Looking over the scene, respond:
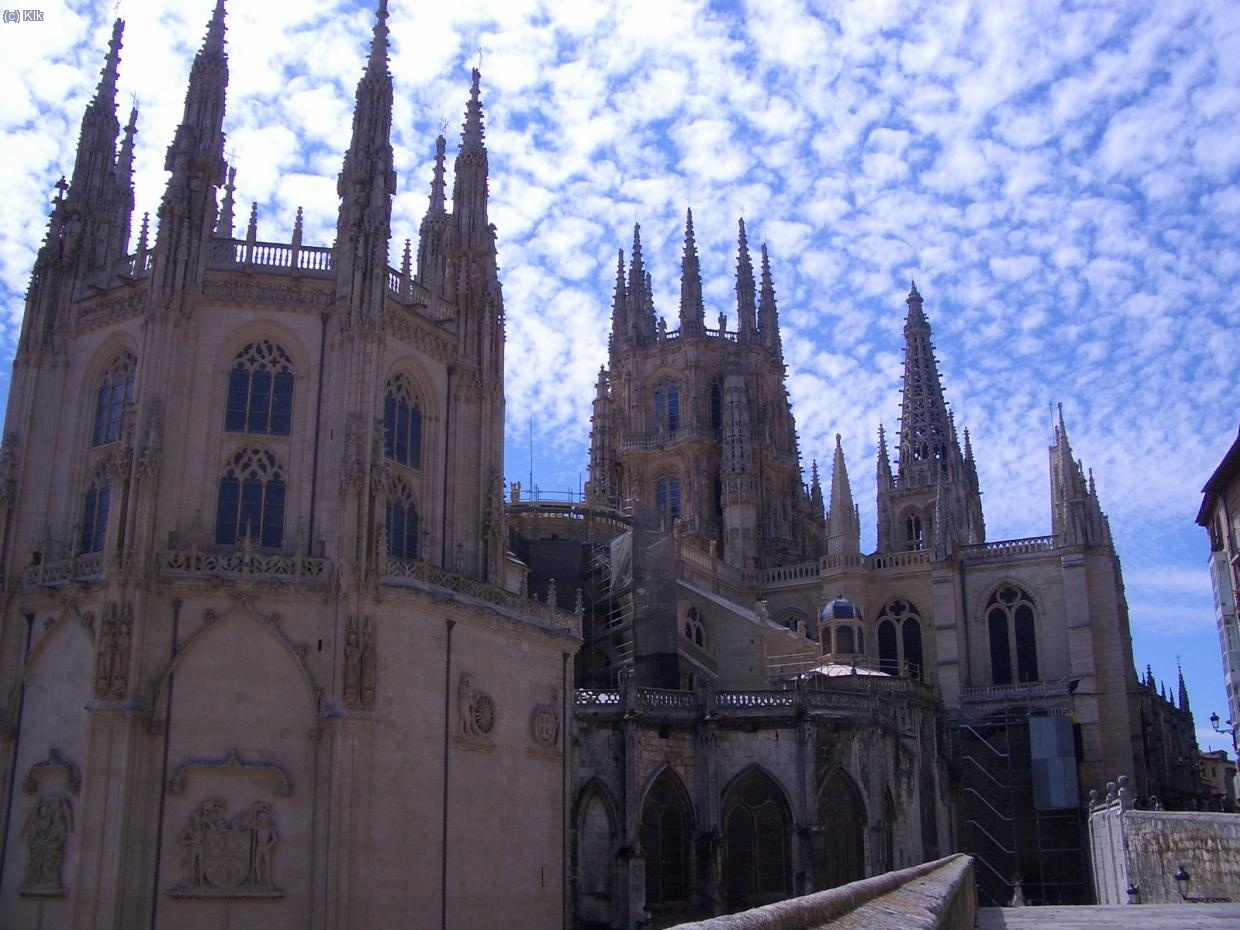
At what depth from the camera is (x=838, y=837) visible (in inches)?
1407

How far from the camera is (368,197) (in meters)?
28.2

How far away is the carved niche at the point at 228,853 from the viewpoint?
2311 centimetres

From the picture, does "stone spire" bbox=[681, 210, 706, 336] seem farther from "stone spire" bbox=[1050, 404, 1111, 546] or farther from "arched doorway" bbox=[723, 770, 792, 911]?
"arched doorway" bbox=[723, 770, 792, 911]

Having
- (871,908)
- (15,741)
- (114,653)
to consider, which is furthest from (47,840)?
(871,908)

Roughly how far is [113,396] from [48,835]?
9.35 metres

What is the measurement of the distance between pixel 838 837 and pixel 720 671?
35.8 ft

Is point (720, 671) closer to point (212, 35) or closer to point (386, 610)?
point (386, 610)

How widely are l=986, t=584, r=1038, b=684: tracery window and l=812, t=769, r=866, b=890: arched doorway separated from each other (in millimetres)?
18821

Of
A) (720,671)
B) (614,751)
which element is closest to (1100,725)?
(720,671)

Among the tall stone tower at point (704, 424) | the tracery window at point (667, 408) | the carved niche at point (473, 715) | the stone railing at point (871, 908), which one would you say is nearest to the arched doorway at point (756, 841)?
the carved niche at point (473, 715)

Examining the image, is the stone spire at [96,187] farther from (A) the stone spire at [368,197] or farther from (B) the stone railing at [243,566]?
(B) the stone railing at [243,566]

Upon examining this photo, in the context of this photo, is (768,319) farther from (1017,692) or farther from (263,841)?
(263,841)

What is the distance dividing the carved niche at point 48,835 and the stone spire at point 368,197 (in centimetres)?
1072

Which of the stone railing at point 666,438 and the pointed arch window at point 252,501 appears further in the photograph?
the stone railing at point 666,438
